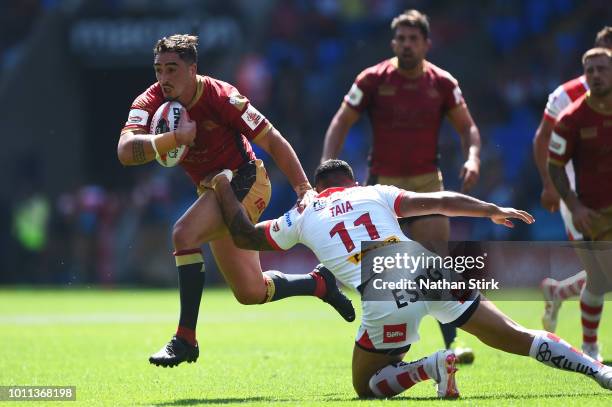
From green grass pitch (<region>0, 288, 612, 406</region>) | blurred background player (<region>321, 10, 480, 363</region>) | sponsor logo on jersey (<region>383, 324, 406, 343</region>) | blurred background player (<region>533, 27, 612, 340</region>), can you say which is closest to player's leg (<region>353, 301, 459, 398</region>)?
sponsor logo on jersey (<region>383, 324, 406, 343</region>)

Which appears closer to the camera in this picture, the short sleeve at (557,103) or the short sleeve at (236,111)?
the short sleeve at (236,111)

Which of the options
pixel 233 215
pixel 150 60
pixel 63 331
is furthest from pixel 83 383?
pixel 150 60

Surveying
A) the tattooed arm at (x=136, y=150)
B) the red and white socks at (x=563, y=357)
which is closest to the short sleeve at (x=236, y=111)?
the tattooed arm at (x=136, y=150)

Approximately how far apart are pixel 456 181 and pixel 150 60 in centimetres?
792

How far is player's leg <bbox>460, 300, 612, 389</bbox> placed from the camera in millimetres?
7102

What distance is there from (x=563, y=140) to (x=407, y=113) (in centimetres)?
164

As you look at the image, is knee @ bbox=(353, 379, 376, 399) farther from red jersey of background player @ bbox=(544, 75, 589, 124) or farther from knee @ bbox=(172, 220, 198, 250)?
red jersey of background player @ bbox=(544, 75, 589, 124)

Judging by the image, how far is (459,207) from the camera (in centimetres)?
694

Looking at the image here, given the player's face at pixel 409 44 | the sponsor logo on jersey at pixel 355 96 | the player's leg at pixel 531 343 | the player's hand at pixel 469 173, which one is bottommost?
the player's leg at pixel 531 343

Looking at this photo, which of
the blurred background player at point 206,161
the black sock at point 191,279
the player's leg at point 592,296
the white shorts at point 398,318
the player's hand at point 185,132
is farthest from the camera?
the player's leg at point 592,296

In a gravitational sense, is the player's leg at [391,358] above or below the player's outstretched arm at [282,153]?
below

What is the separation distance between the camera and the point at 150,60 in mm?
24922

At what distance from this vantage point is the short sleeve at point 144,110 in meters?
8.12

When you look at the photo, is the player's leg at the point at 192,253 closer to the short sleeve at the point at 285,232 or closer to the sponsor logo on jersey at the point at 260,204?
the sponsor logo on jersey at the point at 260,204
